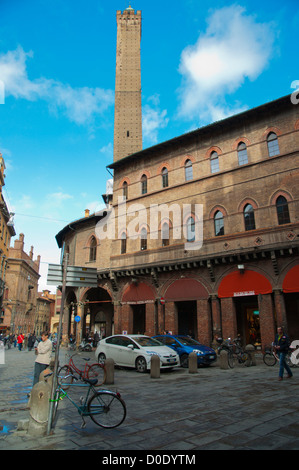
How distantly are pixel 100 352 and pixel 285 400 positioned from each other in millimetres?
9140

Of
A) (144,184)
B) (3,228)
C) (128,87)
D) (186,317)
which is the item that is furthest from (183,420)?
(128,87)

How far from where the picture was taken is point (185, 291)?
884 inches

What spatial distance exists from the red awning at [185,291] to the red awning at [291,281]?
5.13 meters

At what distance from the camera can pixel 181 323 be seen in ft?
83.2

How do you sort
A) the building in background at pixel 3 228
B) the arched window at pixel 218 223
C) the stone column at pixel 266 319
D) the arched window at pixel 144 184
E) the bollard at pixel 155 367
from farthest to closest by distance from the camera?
1. the building in background at pixel 3 228
2. the arched window at pixel 144 184
3. the arched window at pixel 218 223
4. the stone column at pixel 266 319
5. the bollard at pixel 155 367

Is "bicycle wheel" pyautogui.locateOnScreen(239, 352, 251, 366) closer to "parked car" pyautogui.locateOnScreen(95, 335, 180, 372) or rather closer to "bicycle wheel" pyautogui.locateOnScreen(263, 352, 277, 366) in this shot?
"bicycle wheel" pyautogui.locateOnScreen(263, 352, 277, 366)

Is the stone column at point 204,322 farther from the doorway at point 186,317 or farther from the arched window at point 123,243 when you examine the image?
the arched window at point 123,243

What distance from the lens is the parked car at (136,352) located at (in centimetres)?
1300

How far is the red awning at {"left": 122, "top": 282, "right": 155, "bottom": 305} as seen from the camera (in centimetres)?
2438

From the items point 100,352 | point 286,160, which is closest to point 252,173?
point 286,160

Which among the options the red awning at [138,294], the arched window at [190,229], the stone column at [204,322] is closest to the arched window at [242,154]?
the arched window at [190,229]

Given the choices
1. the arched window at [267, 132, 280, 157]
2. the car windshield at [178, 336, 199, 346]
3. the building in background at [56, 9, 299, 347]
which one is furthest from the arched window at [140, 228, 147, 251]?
the arched window at [267, 132, 280, 157]

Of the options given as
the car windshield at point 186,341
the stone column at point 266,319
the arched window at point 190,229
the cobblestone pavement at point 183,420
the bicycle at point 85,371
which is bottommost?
the cobblestone pavement at point 183,420

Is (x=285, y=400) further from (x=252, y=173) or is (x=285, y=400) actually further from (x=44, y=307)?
(x=44, y=307)
